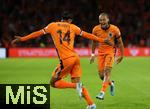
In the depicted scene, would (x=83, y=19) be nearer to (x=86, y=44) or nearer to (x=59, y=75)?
(x=86, y=44)

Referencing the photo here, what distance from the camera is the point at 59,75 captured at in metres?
11.6

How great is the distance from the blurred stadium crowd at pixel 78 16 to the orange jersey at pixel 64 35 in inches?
963

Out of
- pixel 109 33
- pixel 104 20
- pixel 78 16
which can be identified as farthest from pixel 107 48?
pixel 78 16

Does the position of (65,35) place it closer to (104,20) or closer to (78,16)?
(104,20)

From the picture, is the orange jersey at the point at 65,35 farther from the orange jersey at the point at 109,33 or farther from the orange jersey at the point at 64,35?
the orange jersey at the point at 109,33

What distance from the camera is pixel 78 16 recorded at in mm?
38688

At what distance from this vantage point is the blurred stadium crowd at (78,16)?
122ft

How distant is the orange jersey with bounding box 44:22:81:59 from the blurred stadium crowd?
80.2ft

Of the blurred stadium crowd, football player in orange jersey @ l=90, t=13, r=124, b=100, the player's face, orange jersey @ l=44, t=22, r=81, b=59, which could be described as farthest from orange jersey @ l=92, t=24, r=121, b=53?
the blurred stadium crowd

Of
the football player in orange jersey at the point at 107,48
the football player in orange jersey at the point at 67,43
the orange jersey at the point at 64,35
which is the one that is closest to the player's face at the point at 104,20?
the football player in orange jersey at the point at 107,48

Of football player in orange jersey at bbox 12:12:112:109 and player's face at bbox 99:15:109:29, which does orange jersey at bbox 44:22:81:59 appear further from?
player's face at bbox 99:15:109:29

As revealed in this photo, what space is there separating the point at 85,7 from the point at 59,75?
2814 cm

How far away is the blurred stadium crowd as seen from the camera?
3709cm

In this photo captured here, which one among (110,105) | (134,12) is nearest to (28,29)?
(134,12)
